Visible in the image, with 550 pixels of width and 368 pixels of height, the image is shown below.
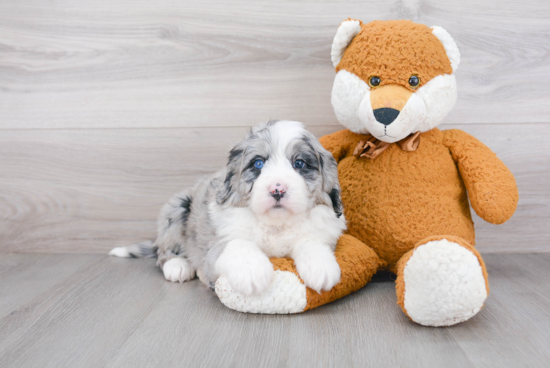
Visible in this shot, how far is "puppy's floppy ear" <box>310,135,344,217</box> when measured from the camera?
163 cm

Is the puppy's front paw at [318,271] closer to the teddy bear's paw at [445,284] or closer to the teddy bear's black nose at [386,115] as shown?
the teddy bear's paw at [445,284]

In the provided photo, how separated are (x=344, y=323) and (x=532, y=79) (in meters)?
1.62

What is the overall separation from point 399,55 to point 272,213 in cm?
77

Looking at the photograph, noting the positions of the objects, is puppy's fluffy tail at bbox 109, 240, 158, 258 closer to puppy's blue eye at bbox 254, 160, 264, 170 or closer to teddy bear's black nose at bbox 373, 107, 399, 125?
puppy's blue eye at bbox 254, 160, 264, 170

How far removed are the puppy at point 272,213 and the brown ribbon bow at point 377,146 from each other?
19cm

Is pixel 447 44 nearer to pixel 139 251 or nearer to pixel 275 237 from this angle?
pixel 275 237

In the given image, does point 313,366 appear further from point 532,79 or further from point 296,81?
point 532,79

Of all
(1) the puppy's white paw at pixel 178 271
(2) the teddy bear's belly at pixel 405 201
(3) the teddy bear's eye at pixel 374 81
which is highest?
(3) the teddy bear's eye at pixel 374 81

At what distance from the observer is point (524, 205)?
2.23 m

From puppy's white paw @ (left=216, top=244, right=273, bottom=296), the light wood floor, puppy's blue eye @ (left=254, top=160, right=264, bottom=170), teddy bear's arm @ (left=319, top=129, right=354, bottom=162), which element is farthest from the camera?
teddy bear's arm @ (left=319, top=129, right=354, bottom=162)

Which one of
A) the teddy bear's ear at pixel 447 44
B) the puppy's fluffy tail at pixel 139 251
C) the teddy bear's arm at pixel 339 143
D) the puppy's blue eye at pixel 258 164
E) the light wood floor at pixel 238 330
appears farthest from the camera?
the puppy's fluffy tail at pixel 139 251

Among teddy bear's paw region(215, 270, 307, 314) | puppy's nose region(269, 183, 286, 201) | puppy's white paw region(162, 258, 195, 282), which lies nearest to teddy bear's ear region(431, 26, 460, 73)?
puppy's nose region(269, 183, 286, 201)

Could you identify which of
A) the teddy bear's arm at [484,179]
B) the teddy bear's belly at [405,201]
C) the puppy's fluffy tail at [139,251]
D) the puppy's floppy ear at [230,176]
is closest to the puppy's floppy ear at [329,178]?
the teddy bear's belly at [405,201]

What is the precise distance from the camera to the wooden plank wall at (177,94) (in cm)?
215
